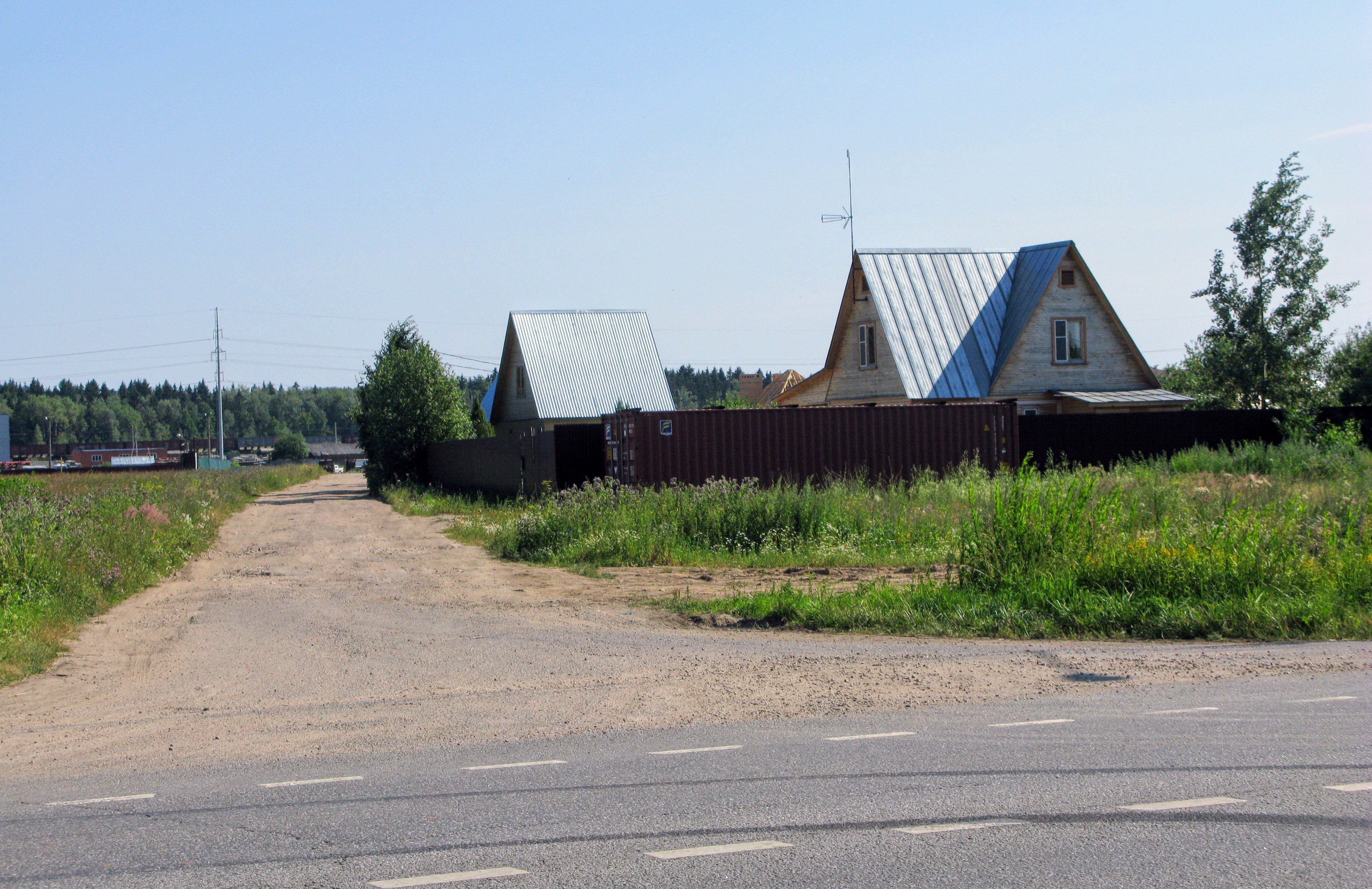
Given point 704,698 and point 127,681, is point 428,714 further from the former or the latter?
point 127,681

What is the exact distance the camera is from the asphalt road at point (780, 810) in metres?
4.25

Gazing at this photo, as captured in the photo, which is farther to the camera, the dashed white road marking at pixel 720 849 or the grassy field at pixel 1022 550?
the grassy field at pixel 1022 550

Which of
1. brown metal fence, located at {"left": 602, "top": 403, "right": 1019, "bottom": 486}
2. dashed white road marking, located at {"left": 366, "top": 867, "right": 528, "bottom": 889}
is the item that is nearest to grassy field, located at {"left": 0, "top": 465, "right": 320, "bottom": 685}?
dashed white road marking, located at {"left": 366, "top": 867, "right": 528, "bottom": 889}

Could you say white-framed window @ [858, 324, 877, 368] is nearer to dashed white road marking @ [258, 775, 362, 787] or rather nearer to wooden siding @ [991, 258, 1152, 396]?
wooden siding @ [991, 258, 1152, 396]

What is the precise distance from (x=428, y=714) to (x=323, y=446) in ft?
545

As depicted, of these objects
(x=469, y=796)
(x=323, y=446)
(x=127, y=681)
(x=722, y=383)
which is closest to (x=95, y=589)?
(x=127, y=681)

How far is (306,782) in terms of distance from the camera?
19.0ft

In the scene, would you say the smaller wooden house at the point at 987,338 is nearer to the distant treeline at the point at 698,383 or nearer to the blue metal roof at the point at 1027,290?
the blue metal roof at the point at 1027,290

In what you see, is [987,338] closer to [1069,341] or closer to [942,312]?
[942,312]

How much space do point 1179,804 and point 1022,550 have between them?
6.92 metres

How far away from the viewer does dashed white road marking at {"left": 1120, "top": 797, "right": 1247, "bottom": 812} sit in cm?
488

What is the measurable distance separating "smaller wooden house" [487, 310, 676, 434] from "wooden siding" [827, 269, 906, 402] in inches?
337

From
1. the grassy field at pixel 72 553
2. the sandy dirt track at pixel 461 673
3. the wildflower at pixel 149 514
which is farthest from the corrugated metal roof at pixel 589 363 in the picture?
the sandy dirt track at pixel 461 673

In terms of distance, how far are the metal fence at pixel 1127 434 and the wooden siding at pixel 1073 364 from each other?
14.3 feet
